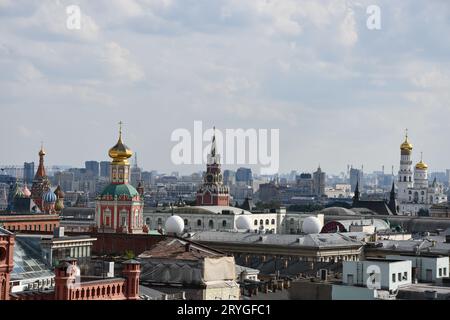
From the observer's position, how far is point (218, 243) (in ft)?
197

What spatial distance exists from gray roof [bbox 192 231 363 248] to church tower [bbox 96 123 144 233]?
568 centimetres

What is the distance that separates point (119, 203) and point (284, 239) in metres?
12.1

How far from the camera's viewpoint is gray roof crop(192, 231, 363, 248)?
58312 millimetres

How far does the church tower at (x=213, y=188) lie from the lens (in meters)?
89.1

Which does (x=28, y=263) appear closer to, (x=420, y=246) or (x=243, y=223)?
(x=420, y=246)

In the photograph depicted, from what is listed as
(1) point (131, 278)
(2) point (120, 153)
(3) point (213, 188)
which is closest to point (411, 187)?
(3) point (213, 188)

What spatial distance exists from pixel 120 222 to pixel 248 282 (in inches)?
972

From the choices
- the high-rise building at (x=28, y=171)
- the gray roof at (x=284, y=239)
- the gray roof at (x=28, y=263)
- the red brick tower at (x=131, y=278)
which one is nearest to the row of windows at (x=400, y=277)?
the red brick tower at (x=131, y=278)

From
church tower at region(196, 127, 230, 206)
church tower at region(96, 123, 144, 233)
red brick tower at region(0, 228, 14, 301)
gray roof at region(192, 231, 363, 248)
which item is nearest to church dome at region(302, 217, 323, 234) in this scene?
gray roof at region(192, 231, 363, 248)

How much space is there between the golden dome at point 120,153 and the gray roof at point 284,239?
7.78m

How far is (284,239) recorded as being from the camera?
58.9m

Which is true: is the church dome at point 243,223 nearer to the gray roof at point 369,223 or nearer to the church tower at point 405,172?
the gray roof at point 369,223
